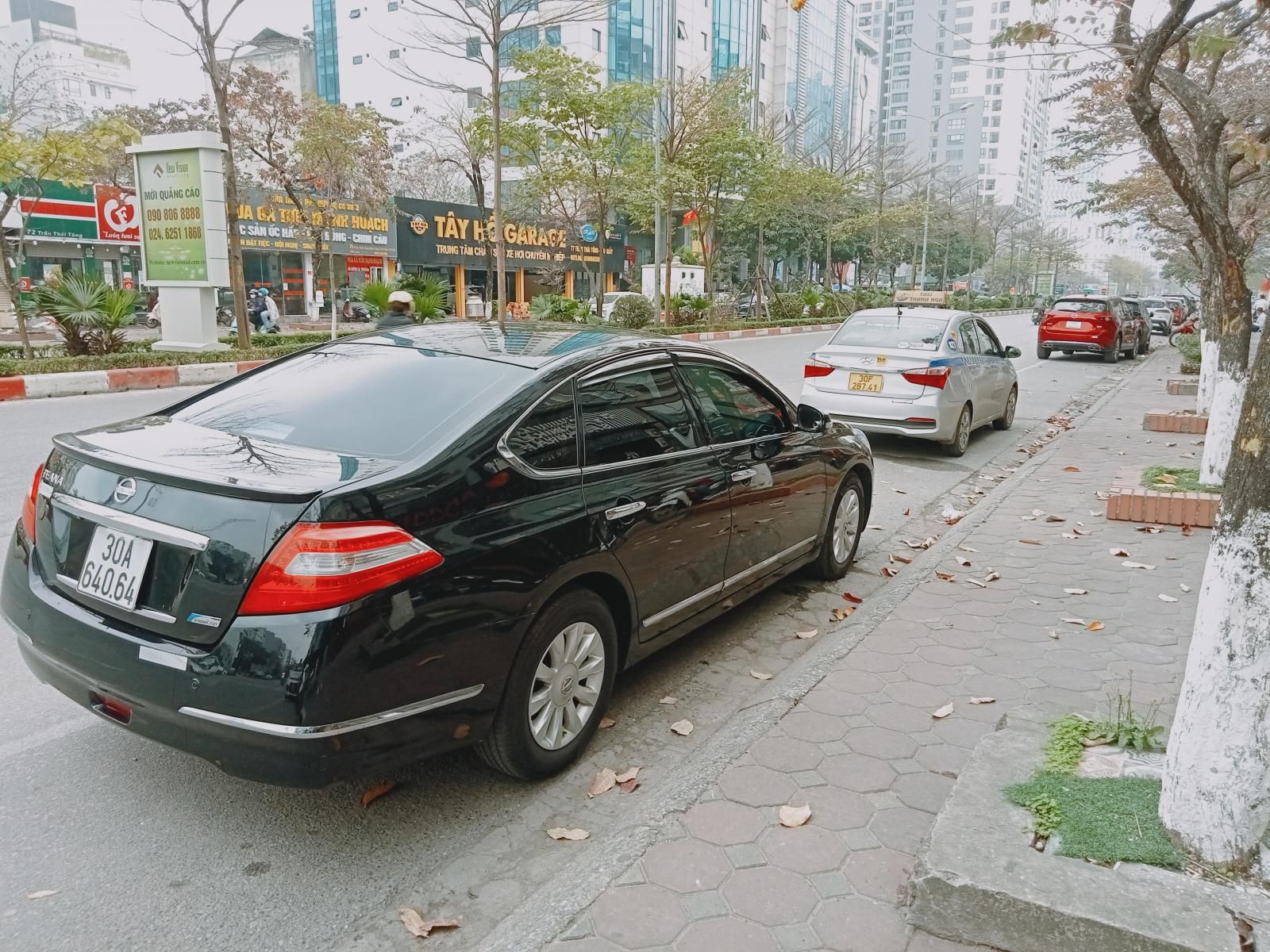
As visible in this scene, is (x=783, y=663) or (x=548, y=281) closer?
(x=783, y=663)

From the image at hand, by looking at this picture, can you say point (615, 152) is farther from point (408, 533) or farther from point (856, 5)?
point (856, 5)

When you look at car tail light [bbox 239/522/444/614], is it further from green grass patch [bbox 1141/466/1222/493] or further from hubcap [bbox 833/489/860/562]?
green grass patch [bbox 1141/466/1222/493]

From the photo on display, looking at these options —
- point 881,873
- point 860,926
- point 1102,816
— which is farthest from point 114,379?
point 1102,816

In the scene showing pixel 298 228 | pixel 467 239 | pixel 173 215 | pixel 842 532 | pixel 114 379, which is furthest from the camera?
pixel 467 239

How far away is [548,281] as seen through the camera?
45.9m

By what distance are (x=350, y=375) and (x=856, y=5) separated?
9110 cm

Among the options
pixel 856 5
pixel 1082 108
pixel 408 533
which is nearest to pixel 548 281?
pixel 1082 108

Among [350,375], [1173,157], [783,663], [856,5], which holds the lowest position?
[783,663]

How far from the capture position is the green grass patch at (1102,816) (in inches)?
101

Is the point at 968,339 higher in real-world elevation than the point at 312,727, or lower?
higher

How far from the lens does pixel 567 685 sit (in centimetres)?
337

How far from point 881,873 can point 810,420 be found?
2.87m

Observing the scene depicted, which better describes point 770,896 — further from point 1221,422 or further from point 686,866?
point 1221,422

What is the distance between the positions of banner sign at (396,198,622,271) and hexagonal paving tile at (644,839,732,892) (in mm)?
34542
